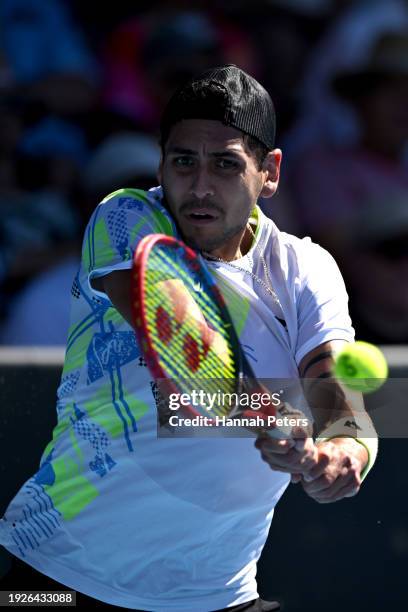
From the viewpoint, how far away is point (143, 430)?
2904 mm

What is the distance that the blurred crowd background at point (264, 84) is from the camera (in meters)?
6.48

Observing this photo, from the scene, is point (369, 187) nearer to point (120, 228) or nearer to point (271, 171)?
point (271, 171)

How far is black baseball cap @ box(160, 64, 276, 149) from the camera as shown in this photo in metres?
2.89

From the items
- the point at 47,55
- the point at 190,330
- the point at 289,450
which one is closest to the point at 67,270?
Answer: the point at 47,55

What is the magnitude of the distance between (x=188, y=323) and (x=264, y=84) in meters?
4.39

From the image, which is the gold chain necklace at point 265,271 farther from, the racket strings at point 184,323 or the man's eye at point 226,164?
the racket strings at point 184,323

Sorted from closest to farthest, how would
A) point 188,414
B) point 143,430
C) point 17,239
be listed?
point 188,414 → point 143,430 → point 17,239

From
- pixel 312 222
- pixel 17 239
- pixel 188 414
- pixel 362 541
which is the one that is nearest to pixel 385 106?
pixel 312 222

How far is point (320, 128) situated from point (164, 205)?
4.08m

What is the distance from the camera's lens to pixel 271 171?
3150 mm

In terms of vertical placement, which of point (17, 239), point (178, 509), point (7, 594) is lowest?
point (7, 594)

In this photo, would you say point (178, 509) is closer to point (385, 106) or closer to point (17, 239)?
point (17, 239)

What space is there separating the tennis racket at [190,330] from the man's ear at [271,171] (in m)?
0.56

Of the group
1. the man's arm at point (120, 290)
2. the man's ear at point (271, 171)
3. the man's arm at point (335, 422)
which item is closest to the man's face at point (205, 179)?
→ the man's ear at point (271, 171)
